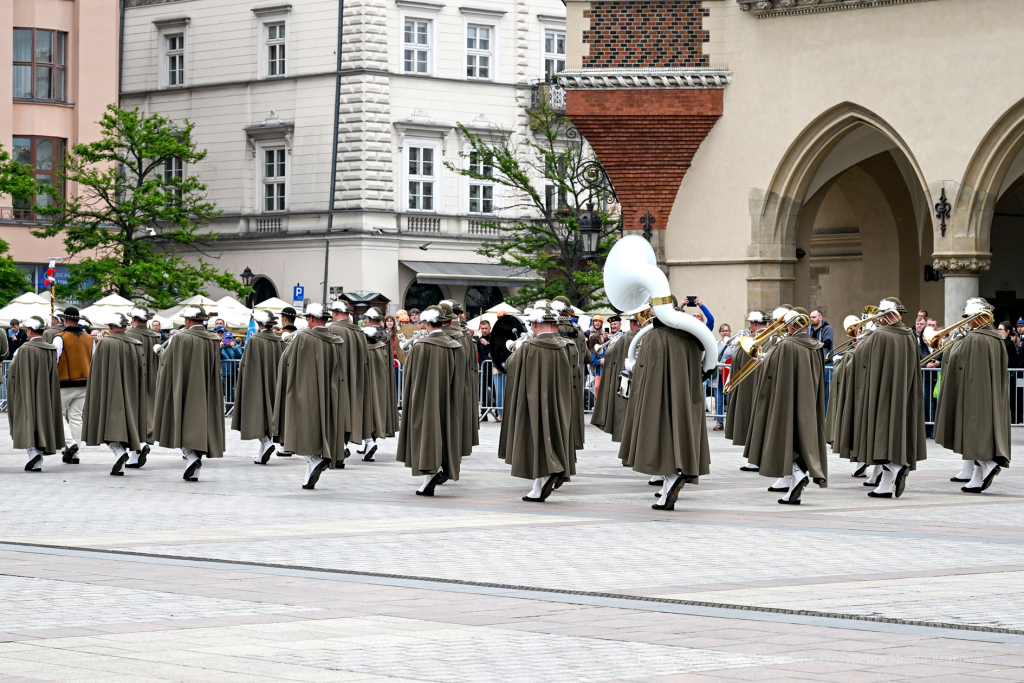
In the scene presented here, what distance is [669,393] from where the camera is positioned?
541 inches

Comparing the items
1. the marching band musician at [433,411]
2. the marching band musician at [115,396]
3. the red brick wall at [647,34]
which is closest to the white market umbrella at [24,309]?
the red brick wall at [647,34]

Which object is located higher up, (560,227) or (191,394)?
(560,227)

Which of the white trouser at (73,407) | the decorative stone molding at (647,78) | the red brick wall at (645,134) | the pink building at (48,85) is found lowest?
the white trouser at (73,407)

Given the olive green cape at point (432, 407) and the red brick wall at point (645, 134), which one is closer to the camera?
the olive green cape at point (432, 407)

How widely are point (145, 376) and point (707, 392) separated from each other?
10.4m

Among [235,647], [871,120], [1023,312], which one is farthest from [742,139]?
[235,647]

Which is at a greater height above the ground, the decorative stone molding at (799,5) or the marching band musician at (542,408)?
the decorative stone molding at (799,5)

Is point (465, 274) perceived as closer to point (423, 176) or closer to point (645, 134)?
point (423, 176)

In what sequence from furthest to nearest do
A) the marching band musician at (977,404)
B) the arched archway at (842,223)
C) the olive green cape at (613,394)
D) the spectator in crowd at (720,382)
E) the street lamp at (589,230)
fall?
the street lamp at (589,230), the arched archway at (842,223), the spectator in crowd at (720,382), the olive green cape at (613,394), the marching band musician at (977,404)

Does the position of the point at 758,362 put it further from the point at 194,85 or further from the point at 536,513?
the point at 194,85

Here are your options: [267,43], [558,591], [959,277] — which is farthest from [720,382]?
[267,43]

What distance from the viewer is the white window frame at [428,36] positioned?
163ft

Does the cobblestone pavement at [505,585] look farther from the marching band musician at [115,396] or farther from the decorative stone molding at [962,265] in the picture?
the decorative stone molding at [962,265]

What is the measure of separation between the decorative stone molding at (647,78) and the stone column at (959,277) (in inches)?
180
